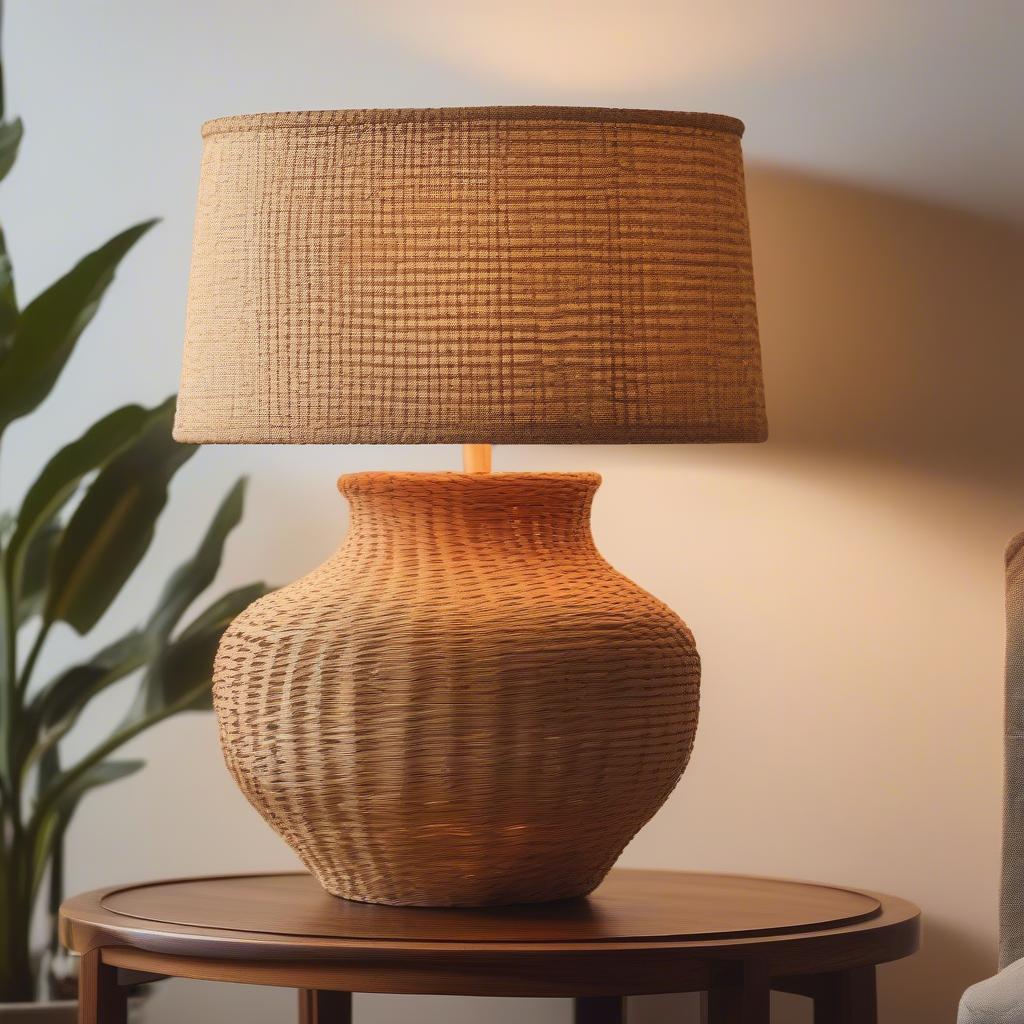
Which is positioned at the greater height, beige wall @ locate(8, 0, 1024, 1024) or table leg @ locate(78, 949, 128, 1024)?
beige wall @ locate(8, 0, 1024, 1024)

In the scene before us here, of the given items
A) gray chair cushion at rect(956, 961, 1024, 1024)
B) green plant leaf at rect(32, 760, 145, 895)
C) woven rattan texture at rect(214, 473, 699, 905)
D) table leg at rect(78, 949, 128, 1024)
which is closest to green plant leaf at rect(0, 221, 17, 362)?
green plant leaf at rect(32, 760, 145, 895)

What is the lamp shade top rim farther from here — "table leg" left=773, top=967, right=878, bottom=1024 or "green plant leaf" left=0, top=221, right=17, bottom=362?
"table leg" left=773, top=967, right=878, bottom=1024

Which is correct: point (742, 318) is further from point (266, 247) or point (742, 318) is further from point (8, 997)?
point (8, 997)

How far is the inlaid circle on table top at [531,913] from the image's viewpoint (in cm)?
115

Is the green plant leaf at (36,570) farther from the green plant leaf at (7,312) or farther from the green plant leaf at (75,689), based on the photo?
the green plant leaf at (7,312)

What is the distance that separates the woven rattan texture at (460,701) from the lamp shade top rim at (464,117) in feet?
0.92

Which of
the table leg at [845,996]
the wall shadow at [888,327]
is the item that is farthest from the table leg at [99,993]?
the wall shadow at [888,327]

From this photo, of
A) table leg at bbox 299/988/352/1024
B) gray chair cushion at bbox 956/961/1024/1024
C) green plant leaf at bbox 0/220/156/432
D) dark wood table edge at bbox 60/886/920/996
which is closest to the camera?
gray chair cushion at bbox 956/961/1024/1024

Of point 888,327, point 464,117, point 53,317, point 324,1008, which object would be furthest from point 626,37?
point 324,1008

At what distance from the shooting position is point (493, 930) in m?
1.15

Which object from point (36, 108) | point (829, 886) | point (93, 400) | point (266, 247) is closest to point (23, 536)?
point (93, 400)

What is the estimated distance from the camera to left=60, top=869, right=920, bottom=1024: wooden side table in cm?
110

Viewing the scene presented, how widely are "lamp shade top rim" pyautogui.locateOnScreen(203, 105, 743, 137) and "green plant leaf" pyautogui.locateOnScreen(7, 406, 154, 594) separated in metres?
0.52

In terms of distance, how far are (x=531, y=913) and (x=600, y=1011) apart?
358 mm
